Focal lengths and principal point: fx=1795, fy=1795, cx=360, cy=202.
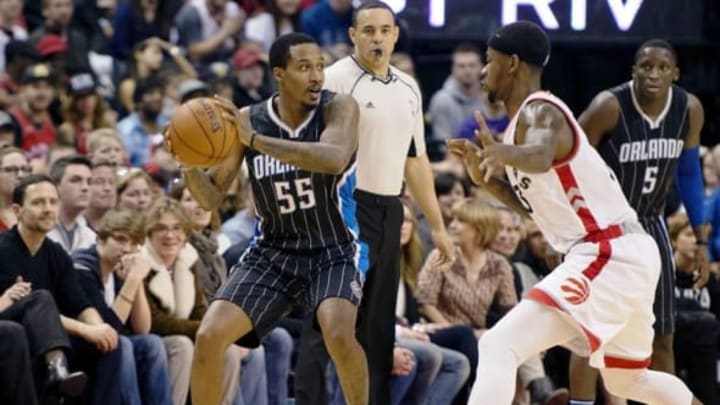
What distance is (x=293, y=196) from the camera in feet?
26.6

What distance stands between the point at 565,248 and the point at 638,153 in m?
1.63

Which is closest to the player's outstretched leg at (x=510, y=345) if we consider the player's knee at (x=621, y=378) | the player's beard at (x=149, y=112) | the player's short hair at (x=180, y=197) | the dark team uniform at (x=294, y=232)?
the player's knee at (x=621, y=378)

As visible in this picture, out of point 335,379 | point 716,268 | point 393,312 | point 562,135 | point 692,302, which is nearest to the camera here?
point 562,135

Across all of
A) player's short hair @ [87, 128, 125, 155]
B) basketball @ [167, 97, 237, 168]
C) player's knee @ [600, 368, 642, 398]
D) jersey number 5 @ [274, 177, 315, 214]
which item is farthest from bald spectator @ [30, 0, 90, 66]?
player's knee @ [600, 368, 642, 398]

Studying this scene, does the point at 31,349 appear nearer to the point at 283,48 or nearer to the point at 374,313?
the point at 374,313

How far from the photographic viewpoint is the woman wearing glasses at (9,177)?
10086 mm

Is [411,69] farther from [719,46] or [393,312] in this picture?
[393,312]

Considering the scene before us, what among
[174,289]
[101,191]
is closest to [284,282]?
[174,289]

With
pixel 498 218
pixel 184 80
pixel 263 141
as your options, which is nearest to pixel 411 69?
pixel 184 80

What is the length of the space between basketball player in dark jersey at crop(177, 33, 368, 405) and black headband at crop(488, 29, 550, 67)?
0.78 metres

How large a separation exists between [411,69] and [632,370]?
19.8 feet

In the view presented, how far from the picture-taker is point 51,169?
417 inches

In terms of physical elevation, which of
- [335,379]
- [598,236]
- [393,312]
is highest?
[598,236]

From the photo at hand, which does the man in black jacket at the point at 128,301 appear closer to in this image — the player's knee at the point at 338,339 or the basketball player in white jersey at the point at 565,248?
the player's knee at the point at 338,339
